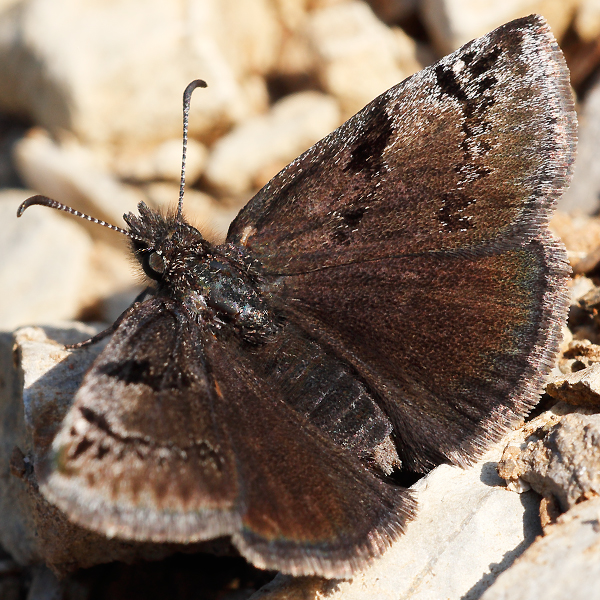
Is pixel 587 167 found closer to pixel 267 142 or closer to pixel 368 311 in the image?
pixel 267 142

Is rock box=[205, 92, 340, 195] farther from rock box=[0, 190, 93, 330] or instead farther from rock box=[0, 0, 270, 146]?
rock box=[0, 190, 93, 330]

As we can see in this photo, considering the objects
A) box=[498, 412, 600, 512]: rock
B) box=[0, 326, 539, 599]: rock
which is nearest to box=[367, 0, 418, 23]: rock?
box=[0, 326, 539, 599]: rock

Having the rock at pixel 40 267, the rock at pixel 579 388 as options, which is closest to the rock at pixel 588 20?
the rock at pixel 579 388

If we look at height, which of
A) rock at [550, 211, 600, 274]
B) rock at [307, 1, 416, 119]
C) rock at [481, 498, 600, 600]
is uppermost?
rock at [307, 1, 416, 119]

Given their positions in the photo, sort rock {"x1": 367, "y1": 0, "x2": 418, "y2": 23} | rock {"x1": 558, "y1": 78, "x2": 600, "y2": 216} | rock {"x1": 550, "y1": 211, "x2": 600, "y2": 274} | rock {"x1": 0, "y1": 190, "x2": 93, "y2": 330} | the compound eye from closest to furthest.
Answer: the compound eye → rock {"x1": 550, "y1": 211, "x2": 600, "y2": 274} → rock {"x1": 558, "y1": 78, "x2": 600, "y2": 216} → rock {"x1": 0, "y1": 190, "x2": 93, "y2": 330} → rock {"x1": 367, "y1": 0, "x2": 418, "y2": 23}

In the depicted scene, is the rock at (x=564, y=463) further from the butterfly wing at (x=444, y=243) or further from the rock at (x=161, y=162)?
the rock at (x=161, y=162)

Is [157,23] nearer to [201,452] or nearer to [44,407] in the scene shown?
[44,407]
